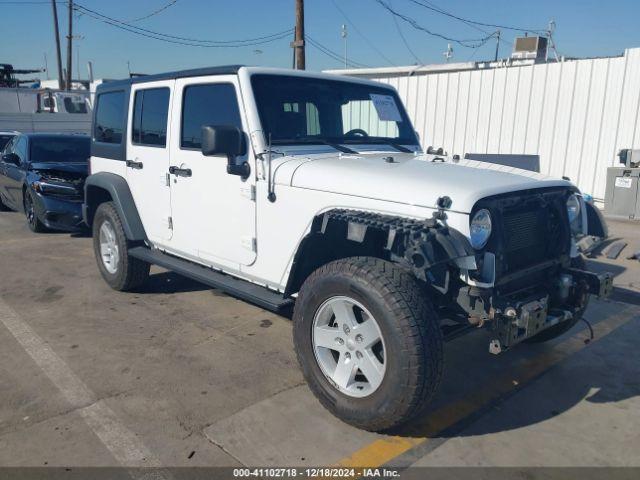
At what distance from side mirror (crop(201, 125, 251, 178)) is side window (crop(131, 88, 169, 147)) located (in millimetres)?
1200

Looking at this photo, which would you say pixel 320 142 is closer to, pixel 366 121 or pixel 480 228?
pixel 366 121

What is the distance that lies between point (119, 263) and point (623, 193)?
8.64 m

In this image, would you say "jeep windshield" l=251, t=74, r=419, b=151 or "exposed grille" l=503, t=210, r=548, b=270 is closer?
"exposed grille" l=503, t=210, r=548, b=270

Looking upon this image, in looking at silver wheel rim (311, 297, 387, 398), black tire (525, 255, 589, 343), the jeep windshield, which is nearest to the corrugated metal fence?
the jeep windshield

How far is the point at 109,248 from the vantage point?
19.0 ft

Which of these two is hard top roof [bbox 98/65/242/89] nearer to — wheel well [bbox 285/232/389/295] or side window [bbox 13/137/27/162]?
wheel well [bbox 285/232/389/295]

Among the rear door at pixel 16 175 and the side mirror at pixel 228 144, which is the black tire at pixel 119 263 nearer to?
the side mirror at pixel 228 144

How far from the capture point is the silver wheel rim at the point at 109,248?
5.64 m

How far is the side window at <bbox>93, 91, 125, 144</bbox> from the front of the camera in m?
5.50

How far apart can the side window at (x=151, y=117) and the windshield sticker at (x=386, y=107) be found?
6.06ft

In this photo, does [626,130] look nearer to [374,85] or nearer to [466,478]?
[374,85]

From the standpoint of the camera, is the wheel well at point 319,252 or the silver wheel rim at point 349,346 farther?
the wheel well at point 319,252

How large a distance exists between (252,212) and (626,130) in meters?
8.97

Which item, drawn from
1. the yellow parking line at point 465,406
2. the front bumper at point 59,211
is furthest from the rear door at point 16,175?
the yellow parking line at point 465,406
